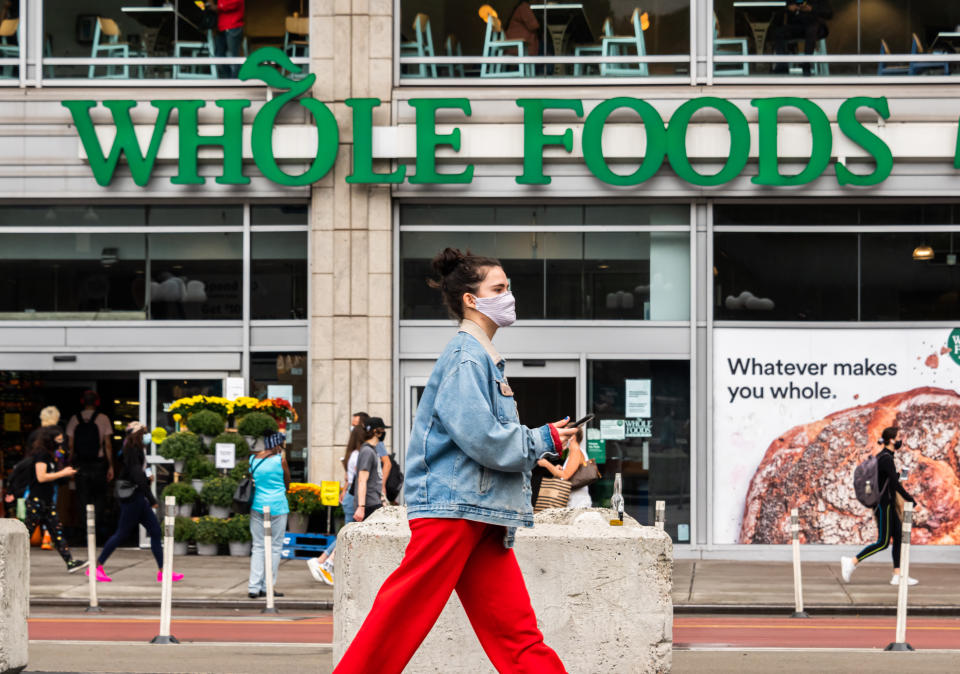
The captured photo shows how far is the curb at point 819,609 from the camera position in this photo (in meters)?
12.8

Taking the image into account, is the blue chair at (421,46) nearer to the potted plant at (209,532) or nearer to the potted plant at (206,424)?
the potted plant at (206,424)

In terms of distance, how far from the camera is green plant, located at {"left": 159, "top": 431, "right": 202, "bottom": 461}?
53.4ft

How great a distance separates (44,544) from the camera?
58.0 ft

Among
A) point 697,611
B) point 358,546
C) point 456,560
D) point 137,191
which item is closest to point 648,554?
point 358,546

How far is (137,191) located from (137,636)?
26.3 feet

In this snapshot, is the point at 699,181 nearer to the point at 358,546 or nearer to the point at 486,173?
the point at 486,173

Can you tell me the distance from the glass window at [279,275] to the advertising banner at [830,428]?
5.61 m

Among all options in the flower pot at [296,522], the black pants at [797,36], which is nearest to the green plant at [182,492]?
the flower pot at [296,522]

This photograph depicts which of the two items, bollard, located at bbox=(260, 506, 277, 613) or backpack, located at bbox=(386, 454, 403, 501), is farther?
backpack, located at bbox=(386, 454, 403, 501)

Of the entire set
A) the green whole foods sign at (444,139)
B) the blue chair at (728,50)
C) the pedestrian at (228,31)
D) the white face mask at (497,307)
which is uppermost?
the pedestrian at (228,31)

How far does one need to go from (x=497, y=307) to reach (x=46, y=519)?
11.3 m

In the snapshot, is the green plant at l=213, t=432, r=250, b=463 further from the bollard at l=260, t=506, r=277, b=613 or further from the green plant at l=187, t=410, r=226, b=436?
the bollard at l=260, t=506, r=277, b=613

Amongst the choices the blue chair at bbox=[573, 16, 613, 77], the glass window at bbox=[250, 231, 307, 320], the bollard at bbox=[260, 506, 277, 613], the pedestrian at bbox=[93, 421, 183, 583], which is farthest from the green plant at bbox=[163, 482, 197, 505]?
the blue chair at bbox=[573, 16, 613, 77]

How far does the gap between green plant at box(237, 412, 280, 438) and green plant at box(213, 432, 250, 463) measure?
4.4 inches
